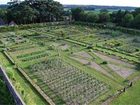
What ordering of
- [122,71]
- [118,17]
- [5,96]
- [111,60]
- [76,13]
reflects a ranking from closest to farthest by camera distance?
1. [5,96]
2. [122,71]
3. [111,60]
4. [118,17]
5. [76,13]

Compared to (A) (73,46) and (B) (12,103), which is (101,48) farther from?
(B) (12,103)

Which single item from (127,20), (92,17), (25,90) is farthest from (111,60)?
(92,17)

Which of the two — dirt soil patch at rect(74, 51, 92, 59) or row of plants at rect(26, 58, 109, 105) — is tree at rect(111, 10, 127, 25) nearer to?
dirt soil patch at rect(74, 51, 92, 59)

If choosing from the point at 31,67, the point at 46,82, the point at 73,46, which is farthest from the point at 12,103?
the point at 73,46

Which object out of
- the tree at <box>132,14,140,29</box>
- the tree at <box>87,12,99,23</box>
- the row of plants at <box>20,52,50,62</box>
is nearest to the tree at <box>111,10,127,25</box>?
the tree at <box>87,12,99,23</box>

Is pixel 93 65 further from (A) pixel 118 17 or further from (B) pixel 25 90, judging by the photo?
(A) pixel 118 17
